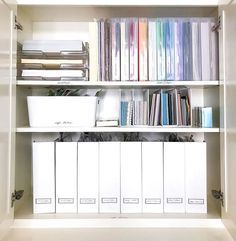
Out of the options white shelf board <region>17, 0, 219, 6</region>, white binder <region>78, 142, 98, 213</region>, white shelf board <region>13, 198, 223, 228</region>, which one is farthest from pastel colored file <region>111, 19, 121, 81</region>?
white shelf board <region>13, 198, 223, 228</region>

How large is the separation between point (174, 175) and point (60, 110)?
0.59 m

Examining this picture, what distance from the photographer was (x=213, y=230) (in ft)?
3.70

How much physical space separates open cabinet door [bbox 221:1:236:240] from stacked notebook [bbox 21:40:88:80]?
23.7 inches

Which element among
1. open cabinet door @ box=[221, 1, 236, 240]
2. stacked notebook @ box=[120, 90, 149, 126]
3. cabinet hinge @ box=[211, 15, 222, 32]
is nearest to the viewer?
open cabinet door @ box=[221, 1, 236, 240]

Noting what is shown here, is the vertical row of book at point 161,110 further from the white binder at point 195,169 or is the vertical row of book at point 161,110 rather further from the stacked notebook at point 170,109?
the white binder at point 195,169

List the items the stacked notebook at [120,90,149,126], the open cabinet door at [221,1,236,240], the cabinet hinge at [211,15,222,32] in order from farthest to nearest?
the stacked notebook at [120,90,149,126]
the cabinet hinge at [211,15,222,32]
the open cabinet door at [221,1,236,240]

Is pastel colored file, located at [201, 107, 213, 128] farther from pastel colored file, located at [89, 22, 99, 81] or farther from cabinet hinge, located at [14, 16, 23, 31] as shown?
cabinet hinge, located at [14, 16, 23, 31]

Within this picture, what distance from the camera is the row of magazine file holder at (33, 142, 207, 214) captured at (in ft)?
3.92

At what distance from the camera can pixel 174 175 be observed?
1.20 m

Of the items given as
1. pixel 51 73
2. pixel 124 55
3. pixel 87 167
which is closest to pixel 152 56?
pixel 124 55

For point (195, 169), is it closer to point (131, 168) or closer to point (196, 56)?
point (131, 168)

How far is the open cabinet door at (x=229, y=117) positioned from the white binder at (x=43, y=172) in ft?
2.42

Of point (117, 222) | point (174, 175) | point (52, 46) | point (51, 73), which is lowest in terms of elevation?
point (117, 222)

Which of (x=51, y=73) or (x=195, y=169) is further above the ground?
(x=51, y=73)
